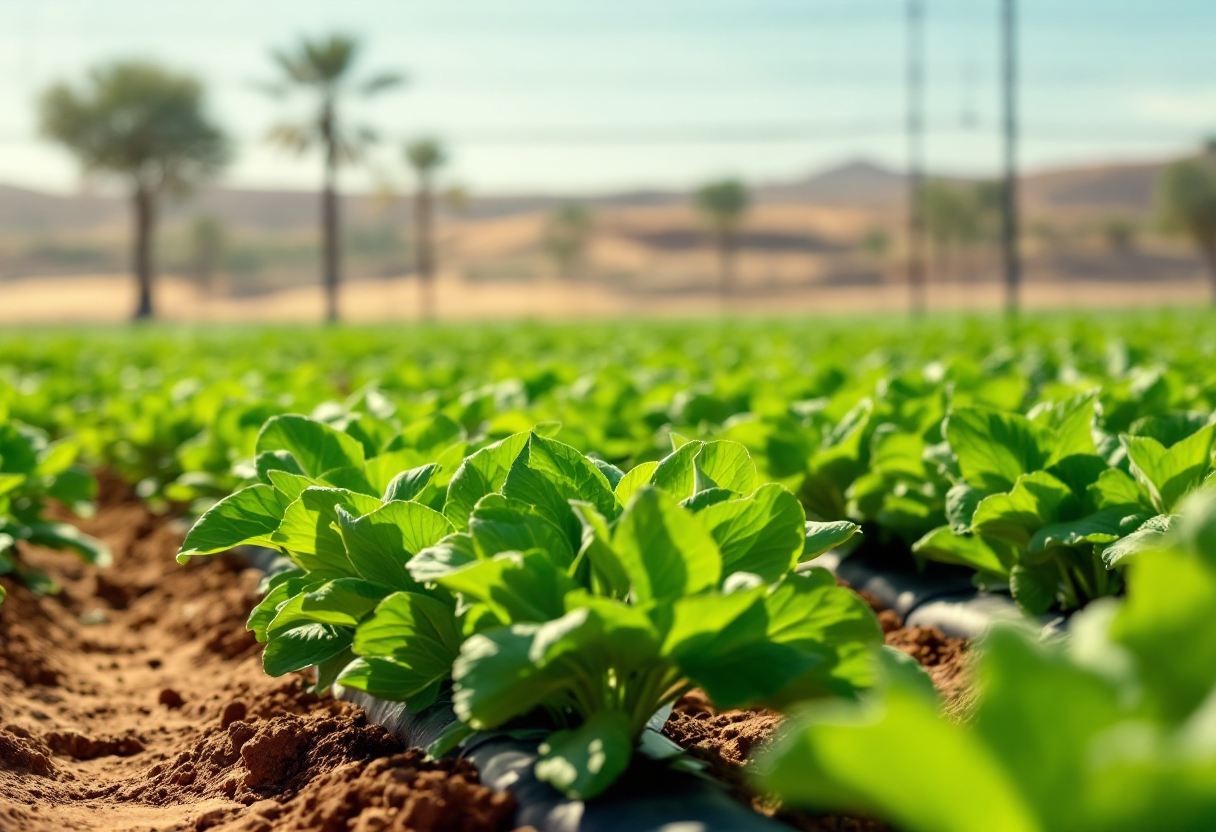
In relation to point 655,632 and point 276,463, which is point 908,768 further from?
point 276,463

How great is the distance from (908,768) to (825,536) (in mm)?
1129

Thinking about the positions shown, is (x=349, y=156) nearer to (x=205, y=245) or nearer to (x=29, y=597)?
(x=29, y=597)

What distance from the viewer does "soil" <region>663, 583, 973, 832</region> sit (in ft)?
6.89

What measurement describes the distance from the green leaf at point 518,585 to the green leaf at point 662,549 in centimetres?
14

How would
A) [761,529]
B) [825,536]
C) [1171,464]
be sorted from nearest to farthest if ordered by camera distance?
1. [761,529]
2. [825,536]
3. [1171,464]

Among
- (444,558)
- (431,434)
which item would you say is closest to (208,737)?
(431,434)

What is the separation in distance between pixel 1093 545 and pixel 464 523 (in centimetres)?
158

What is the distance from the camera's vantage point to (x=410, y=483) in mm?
2611

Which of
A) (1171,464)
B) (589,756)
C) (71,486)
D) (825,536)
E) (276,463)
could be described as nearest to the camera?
(589,756)

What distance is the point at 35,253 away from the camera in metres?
106

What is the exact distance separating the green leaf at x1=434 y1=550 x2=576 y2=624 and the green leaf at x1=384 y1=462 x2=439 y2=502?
0.59 meters

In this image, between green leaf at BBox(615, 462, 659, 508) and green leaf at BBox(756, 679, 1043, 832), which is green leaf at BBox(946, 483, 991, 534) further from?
green leaf at BBox(756, 679, 1043, 832)

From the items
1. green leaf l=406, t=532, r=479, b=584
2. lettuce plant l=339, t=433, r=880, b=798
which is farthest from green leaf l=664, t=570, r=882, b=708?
green leaf l=406, t=532, r=479, b=584

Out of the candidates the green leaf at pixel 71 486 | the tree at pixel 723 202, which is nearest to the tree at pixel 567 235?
the tree at pixel 723 202
